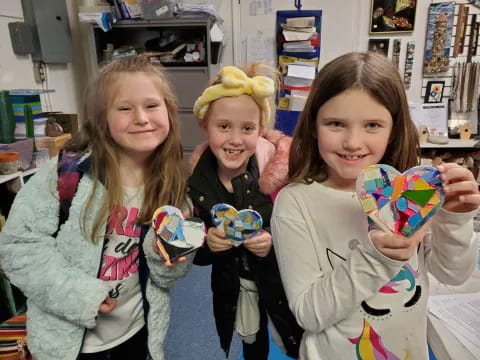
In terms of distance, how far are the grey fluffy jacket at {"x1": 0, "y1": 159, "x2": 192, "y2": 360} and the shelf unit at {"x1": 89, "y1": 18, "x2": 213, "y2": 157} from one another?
2167mm

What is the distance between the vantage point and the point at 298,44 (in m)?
3.53

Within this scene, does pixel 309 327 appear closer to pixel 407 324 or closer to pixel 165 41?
pixel 407 324

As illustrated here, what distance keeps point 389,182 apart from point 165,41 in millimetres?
3231

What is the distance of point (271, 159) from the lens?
1240mm

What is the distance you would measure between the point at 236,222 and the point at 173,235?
0.19 meters

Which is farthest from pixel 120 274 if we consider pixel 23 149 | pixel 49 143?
pixel 49 143

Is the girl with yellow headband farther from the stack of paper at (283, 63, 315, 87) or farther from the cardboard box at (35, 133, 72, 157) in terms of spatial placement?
the stack of paper at (283, 63, 315, 87)

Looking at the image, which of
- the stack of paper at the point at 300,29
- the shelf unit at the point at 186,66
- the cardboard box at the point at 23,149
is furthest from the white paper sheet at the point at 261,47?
the cardboard box at the point at 23,149

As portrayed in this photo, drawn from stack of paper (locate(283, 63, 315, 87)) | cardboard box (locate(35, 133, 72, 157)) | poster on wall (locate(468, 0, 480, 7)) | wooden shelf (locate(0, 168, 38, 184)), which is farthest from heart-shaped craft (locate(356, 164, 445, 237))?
poster on wall (locate(468, 0, 480, 7))

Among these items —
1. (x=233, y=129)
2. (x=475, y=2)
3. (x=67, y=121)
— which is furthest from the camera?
(x=475, y=2)

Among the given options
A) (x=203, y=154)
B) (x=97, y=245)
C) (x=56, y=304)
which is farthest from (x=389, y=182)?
(x=56, y=304)

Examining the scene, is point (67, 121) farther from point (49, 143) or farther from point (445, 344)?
point (445, 344)

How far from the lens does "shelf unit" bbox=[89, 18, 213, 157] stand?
127 inches

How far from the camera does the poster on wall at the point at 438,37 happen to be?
3322 millimetres
